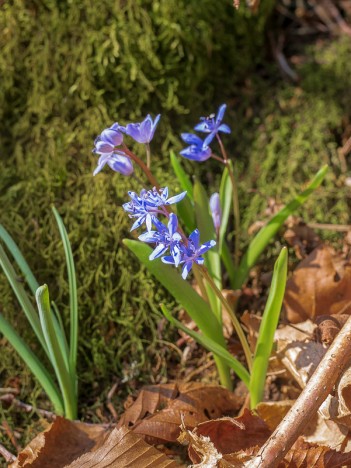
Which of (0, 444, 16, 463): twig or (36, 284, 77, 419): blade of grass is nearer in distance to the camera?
(36, 284, 77, 419): blade of grass

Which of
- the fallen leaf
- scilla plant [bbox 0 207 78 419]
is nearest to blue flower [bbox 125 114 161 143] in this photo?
scilla plant [bbox 0 207 78 419]

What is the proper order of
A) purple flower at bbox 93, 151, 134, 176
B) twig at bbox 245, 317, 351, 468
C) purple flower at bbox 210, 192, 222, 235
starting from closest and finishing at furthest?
twig at bbox 245, 317, 351, 468 < purple flower at bbox 93, 151, 134, 176 < purple flower at bbox 210, 192, 222, 235

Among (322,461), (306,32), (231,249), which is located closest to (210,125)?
(231,249)

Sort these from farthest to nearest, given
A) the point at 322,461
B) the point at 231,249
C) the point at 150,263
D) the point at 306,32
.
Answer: the point at 306,32, the point at 231,249, the point at 150,263, the point at 322,461

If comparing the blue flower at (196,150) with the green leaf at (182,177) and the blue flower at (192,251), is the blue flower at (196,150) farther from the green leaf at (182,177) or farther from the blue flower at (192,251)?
the blue flower at (192,251)

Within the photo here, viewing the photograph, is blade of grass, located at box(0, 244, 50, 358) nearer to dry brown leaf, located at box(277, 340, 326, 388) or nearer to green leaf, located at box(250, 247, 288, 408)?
green leaf, located at box(250, 247, 288, 408)

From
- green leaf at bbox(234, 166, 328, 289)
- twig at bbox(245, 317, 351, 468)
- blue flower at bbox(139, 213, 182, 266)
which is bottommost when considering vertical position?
twig at bbox(245, 317, 351, 468)

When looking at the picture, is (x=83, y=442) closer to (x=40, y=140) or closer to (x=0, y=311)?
(x=0, y=311)

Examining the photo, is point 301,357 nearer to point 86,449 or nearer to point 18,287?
point 86,449
